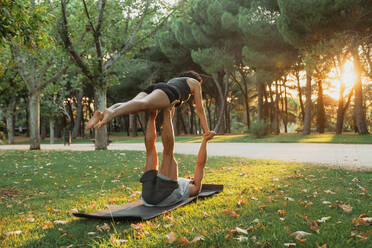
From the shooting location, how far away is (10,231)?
3.25 meters

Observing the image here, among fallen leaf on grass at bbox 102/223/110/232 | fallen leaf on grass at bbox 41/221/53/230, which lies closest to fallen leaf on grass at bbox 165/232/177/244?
fallen leaf on grass at bbox 102/223/110/232

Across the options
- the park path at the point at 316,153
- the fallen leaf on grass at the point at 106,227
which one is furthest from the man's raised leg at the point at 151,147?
the park path at the point at 316,153

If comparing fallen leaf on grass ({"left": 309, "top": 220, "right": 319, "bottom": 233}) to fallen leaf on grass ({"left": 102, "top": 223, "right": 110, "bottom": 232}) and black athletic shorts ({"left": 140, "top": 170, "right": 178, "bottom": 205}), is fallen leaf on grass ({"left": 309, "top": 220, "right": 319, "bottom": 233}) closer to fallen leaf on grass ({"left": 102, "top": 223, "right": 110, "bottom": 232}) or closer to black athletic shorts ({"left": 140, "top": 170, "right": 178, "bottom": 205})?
black athletic shorts ({"left": 140, "top": 170, "right": 178, "bottom": 205})

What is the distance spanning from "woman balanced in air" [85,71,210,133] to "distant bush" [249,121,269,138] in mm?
16819

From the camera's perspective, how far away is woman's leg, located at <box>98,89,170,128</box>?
3305 millimetres

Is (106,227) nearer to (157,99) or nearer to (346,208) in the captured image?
(157,99)

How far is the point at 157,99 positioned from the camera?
385 centimetres

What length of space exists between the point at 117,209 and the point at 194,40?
2493cm

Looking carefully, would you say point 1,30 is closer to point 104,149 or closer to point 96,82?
point 96,82

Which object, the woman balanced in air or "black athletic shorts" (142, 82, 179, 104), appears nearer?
the woman balanced in air

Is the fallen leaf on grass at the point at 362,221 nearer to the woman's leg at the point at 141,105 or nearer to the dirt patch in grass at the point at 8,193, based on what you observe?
the woman's leg at the point at 141,105

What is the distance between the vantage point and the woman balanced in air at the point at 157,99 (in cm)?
332

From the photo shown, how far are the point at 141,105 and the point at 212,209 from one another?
5.29 feet

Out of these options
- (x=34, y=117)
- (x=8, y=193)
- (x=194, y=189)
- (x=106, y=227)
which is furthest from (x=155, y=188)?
(x=34, y=117)
